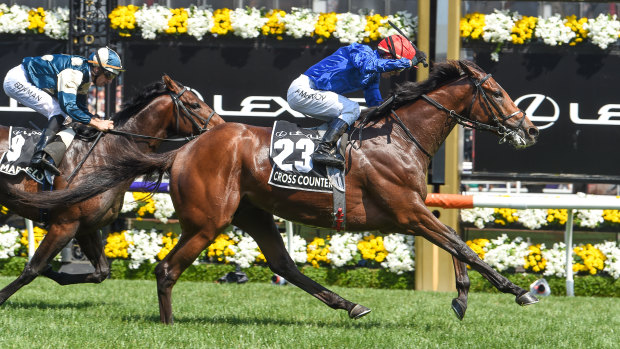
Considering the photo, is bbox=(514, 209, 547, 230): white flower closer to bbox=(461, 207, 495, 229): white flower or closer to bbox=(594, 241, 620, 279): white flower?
bbox=(461, 207, 495, 229): white flower

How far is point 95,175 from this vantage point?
5812 mm

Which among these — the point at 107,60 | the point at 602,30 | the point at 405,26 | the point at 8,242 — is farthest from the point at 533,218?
the point at 8,242

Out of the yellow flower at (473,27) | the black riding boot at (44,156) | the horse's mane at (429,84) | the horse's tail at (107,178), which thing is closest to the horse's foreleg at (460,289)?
the horse's mane at (429,84)

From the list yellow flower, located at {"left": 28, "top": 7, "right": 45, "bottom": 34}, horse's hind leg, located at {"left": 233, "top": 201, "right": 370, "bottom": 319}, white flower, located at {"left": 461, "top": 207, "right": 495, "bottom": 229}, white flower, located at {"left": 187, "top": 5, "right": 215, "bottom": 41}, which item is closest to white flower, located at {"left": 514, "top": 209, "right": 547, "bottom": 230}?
white flower, located at {"left": 461, "top": 207, "right": 495, "bottom": 229}

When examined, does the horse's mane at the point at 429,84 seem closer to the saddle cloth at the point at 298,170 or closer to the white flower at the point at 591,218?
the saddle cloth at the point at 298,170

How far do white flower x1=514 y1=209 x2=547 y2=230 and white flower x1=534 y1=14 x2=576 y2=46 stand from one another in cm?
162

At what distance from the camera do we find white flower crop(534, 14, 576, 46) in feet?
26.8

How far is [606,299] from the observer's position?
774 cm

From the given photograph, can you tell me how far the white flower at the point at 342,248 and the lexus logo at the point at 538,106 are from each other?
202 cm

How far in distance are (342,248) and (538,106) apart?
7.65ft

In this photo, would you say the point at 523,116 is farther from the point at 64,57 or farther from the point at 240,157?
the point at 64,57

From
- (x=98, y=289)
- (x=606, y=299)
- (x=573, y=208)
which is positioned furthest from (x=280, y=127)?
(x=606, y=299)

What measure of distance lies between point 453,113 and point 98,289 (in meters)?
3.65

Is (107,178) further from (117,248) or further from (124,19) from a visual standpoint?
(124,19)
